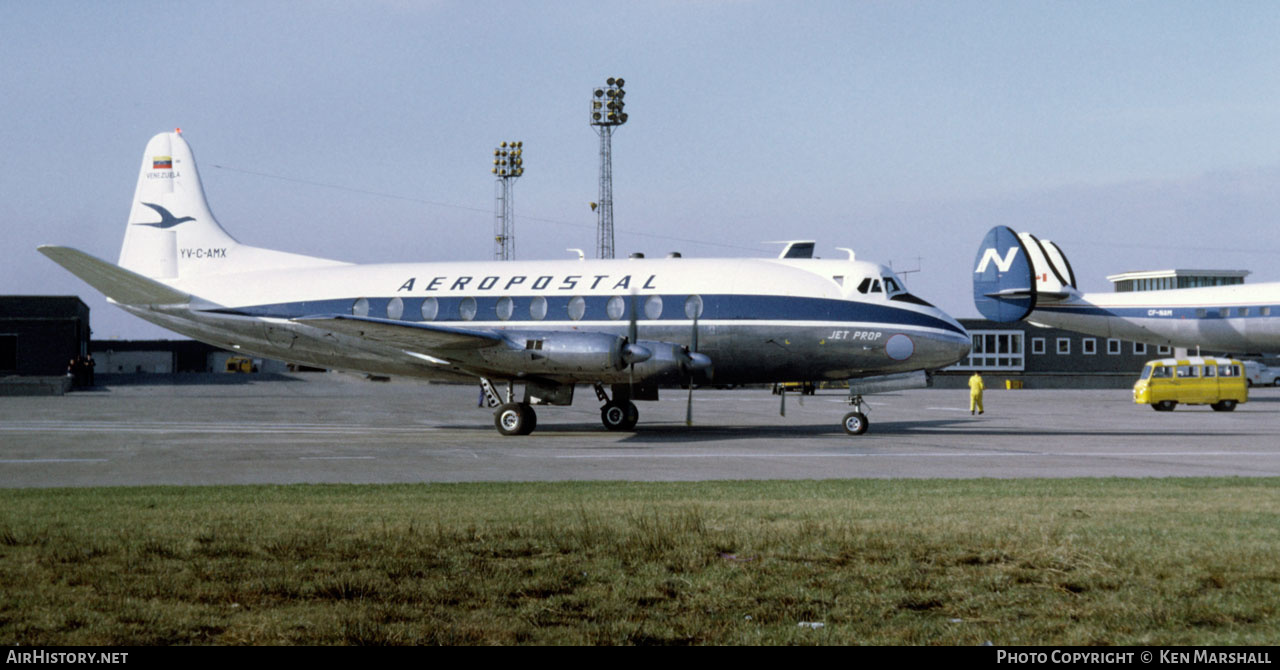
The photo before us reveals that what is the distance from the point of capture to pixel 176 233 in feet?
101

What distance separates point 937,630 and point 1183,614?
1.80 meters

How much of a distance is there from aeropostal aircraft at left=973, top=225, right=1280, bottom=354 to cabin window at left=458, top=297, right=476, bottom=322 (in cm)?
2875

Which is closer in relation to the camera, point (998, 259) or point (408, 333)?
point (408, 333)

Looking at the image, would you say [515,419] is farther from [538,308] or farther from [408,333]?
[408,333]

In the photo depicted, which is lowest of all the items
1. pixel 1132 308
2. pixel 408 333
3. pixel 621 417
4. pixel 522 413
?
pixel 621 417

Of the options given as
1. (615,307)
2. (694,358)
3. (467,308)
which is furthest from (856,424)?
(467,308)

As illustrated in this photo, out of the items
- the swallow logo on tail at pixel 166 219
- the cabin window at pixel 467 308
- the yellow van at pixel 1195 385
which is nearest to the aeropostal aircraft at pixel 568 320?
the cabin window at pixel 467 308

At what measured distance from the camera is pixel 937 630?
686 centimetres

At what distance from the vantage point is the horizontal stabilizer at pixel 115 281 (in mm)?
26062

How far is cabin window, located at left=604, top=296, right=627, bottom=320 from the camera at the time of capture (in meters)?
27.0

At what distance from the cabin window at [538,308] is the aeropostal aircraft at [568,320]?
0.10 feet

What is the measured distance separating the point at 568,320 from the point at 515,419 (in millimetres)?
2930

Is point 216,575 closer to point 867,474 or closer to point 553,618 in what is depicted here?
point 553,618
